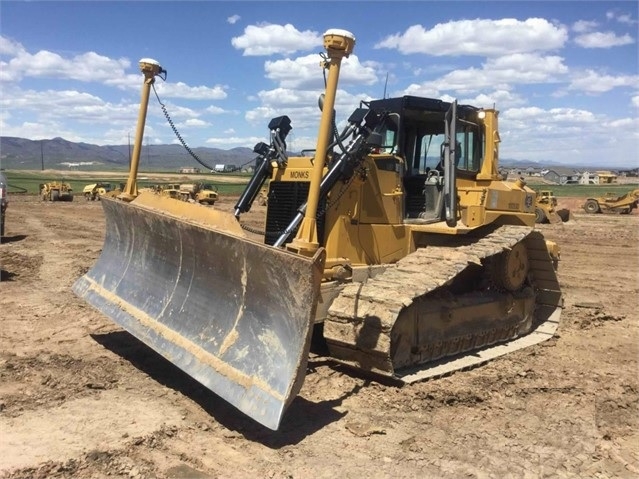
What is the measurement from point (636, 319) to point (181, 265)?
6.69 metres

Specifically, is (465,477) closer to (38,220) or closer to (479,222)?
(479,222)

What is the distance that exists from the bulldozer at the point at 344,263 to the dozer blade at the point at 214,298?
0.01 meters

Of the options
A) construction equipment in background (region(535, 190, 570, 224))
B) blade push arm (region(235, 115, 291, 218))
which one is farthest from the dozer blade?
construction equipment in background (region(535, 190, 570, 224))

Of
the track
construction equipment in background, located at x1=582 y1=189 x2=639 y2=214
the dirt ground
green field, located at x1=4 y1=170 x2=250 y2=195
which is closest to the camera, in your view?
the dirt ground

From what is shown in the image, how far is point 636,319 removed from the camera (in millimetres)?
9055

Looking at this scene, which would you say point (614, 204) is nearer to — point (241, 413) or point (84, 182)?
point (241, 413)

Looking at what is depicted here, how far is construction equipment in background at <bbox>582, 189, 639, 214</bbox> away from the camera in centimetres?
3128

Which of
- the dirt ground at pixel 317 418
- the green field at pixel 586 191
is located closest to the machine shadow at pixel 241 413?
the dirt ground at pixel 317 418

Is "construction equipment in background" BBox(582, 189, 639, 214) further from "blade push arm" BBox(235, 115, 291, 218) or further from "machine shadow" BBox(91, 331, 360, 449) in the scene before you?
"machine shadow" BBox(91, 331, 360, 449)

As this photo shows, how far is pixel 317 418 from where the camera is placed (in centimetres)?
493

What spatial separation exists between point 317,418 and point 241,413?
60 cm

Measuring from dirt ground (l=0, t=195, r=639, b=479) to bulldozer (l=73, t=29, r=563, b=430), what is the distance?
31 centimetres

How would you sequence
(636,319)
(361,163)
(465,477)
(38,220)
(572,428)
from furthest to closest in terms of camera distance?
(38,220) → (636,319) → (361,163) → (572,428) → (465,477)

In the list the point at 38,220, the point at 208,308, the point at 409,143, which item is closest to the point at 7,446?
the point at 208,308
